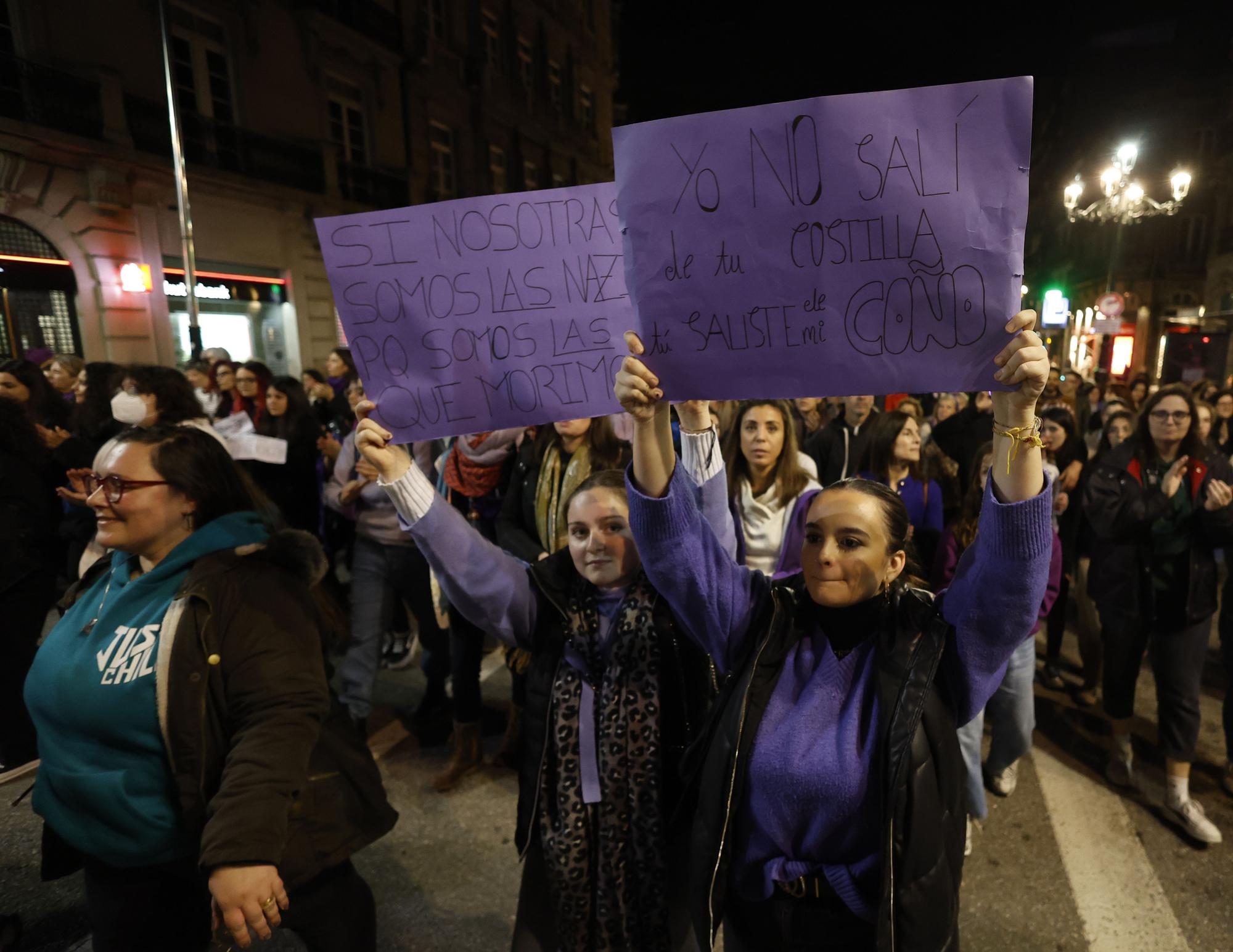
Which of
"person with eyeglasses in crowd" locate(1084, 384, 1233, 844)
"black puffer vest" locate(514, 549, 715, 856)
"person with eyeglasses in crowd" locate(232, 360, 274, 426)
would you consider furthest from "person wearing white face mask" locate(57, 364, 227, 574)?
"person with eyeglasses in crowd" locate(1084, 384, 1233, 844)

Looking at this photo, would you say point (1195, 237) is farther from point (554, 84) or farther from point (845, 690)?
point (845, 690)

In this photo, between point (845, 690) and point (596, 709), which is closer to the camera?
point (845, 690)

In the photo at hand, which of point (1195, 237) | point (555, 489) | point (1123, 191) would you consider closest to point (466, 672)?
point (555, 489)

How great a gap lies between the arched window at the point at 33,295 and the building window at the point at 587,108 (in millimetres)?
23864

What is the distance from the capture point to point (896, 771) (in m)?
1.44

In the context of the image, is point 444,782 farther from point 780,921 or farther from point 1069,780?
point 1069,780

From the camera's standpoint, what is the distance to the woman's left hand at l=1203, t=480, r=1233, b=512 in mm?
3301

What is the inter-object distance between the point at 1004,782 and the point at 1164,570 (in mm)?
1279

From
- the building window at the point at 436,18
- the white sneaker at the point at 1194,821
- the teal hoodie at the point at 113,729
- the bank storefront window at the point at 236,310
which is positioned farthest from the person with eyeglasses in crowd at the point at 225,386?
the building window at the point at 436,18

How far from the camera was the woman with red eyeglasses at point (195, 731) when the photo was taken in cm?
174

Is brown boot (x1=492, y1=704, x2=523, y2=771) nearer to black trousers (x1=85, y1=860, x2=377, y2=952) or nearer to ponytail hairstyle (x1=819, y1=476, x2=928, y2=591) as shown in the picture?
black trousers (x1=85, y1=860, x2=377, y2=952)

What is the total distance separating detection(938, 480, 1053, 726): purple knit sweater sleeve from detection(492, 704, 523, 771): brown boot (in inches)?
111

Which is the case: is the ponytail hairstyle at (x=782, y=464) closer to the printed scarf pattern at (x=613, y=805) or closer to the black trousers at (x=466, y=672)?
the black trousers at (x=466, y=672)

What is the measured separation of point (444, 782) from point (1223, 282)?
34.0 m
